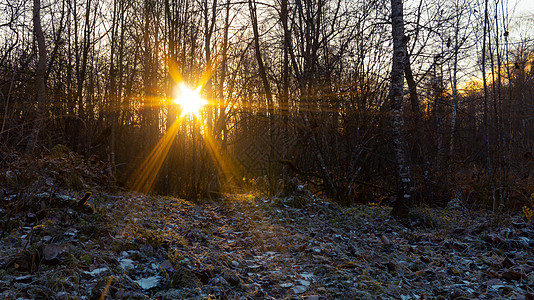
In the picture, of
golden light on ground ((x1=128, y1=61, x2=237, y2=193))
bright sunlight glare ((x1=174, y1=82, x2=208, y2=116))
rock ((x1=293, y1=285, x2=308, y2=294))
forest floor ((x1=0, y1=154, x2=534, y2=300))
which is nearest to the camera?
forest floor ((x1=0, y1=154, x2=534, y2=300))

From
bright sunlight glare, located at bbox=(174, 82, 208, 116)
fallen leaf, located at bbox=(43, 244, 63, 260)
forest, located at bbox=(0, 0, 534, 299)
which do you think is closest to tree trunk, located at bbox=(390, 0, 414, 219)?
forest, located at bbox=(0, 0, 534, 299)

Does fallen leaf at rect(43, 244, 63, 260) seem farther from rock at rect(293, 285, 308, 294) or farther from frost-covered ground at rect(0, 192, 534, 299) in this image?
A: rock at rect(293, 285, 308, 294)

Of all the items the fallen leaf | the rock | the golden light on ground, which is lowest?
the rock

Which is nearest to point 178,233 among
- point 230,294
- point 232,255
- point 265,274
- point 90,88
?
point 232,255

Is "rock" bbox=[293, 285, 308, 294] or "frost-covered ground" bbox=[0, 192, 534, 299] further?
"rock" bbox=[293, 285, 308, 294]

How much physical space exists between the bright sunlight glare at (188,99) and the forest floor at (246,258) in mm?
4000

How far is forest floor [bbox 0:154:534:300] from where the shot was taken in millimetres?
2490

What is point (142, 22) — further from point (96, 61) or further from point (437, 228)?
point (437, 228)

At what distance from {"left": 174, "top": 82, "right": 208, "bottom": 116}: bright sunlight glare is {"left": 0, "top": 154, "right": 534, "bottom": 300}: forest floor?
400 centimetres

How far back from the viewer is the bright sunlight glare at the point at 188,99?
8570 millimetres

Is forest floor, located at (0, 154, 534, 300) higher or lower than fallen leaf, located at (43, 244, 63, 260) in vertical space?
lower

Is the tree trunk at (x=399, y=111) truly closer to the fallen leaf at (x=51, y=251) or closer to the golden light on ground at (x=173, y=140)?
the golden light on ground at (x=173, y=140)

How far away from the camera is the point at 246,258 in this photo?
3695 millimetres

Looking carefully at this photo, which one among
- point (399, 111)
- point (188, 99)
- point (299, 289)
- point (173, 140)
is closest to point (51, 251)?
point (299, 289)
